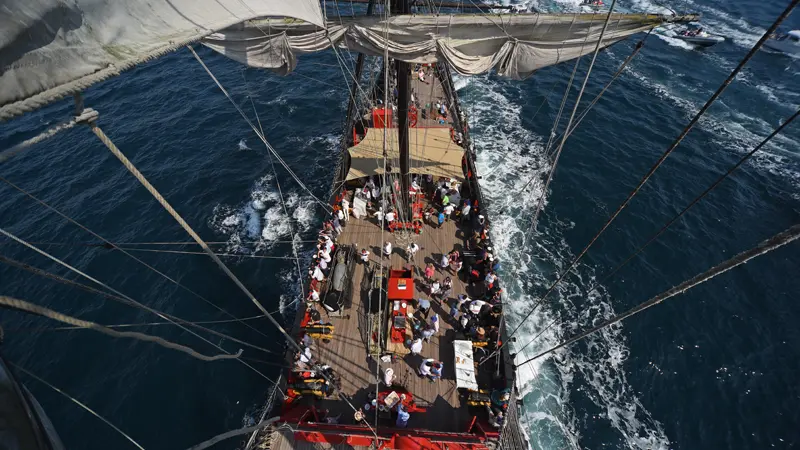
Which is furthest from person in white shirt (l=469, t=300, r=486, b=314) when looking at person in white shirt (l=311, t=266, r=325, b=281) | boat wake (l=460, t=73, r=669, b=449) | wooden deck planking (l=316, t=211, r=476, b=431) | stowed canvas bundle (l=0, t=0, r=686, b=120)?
stowed canvas bundle (l=0, t=0, r=686, b=120)

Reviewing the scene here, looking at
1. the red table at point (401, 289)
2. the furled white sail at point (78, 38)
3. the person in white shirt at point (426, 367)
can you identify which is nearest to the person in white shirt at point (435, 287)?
the red table at point (401, 289)

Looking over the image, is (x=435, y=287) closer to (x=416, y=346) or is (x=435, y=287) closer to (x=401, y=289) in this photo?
(x=401, y=289)

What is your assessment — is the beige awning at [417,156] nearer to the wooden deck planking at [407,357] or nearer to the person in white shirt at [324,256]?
the wooden deck planking at [407,357]

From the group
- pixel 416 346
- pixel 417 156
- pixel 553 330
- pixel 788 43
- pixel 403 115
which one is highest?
pixel 788 43

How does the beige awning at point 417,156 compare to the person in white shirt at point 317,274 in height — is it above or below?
above

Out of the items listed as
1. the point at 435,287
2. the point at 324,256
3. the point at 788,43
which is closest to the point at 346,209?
the point at 324,256
